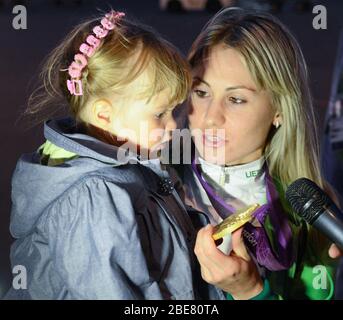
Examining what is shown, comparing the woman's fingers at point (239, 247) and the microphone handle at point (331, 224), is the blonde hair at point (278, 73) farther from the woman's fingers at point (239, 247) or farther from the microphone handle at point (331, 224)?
the microphone handle at point (331, 224)

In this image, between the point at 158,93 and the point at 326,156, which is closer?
the point at 158,93

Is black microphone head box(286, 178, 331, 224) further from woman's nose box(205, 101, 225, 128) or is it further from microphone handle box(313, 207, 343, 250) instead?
woman's nose box(205, 101, 225, 128)

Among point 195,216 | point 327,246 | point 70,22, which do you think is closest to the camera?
point 195,216

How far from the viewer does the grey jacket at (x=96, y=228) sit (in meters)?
0.96

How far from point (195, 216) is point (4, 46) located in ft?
2.73

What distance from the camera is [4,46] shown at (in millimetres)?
1725

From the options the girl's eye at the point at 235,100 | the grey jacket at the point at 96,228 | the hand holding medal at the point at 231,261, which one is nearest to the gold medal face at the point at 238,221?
the hand holding medal at the point at 231,261

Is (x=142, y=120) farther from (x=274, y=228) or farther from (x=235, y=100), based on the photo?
(x=274, y=228)

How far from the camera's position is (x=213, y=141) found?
127 cm

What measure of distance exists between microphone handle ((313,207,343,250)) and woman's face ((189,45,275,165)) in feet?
1.30

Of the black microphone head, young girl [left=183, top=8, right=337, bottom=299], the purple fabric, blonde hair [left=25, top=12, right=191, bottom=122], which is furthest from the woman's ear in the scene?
the black microphone head

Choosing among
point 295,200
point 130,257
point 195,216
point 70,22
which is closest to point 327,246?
point 195,216

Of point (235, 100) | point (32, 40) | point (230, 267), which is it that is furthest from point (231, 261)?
point (32, 40)
